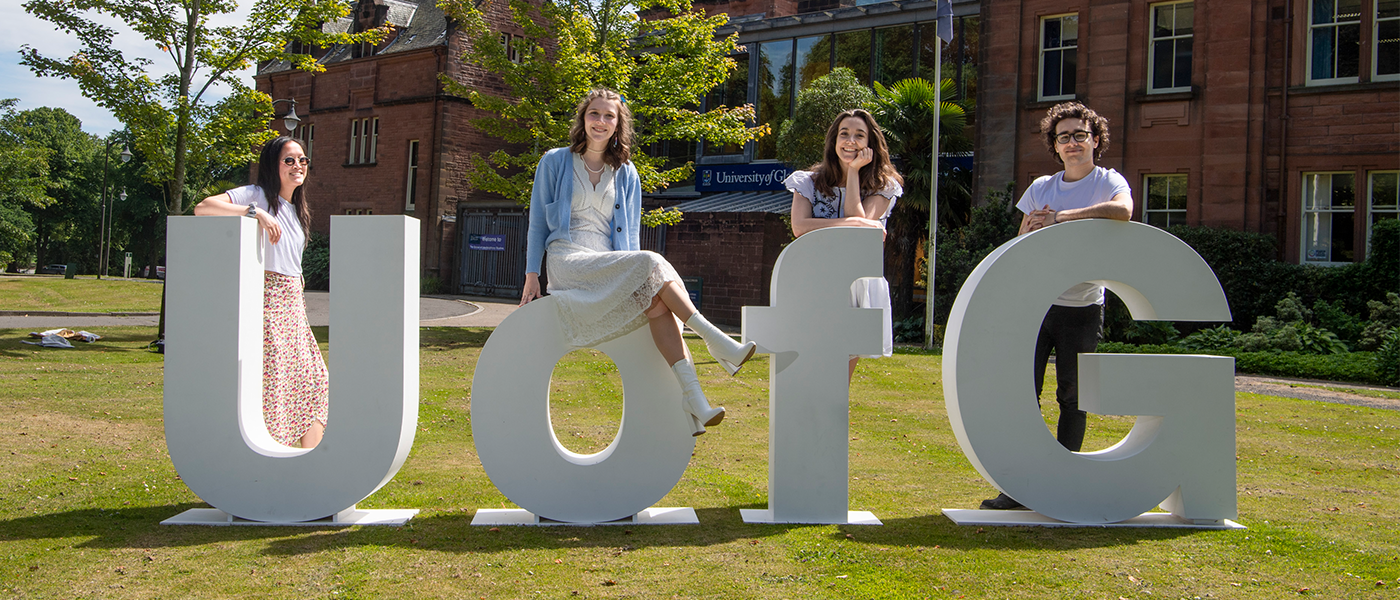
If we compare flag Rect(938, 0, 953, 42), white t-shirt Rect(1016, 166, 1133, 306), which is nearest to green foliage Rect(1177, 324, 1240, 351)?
flag Rect(938, 0, 953, 42)

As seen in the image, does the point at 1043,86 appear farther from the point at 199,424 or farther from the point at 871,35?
the point at 199,424

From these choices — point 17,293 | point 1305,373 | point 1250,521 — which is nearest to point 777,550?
point 1250,521

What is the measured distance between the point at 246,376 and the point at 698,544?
88.6 inches

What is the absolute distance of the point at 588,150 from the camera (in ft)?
14.8

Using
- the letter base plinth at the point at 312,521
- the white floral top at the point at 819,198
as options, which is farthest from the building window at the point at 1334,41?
the letter base plinth at the point at 312,521

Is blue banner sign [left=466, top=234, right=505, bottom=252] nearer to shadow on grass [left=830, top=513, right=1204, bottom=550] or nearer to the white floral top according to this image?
the white floral top

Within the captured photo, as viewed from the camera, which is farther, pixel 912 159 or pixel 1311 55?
pixel 912 159

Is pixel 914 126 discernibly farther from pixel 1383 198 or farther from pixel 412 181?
pixel 412 181

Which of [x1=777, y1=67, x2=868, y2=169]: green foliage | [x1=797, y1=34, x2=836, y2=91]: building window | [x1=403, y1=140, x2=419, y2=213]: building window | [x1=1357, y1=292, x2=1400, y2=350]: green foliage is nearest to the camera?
[x1=1357, y1=292, x2=1400, y2=350]: green foliage

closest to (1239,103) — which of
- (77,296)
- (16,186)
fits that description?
(77,296)

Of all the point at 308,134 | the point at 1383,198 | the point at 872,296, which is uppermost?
the point at 308,134

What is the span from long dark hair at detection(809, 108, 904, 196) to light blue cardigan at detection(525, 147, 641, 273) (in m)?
1.02

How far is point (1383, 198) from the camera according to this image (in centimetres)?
1476

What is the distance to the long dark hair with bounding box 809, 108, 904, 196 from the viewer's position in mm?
4777
